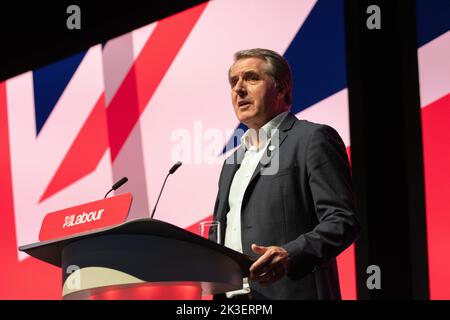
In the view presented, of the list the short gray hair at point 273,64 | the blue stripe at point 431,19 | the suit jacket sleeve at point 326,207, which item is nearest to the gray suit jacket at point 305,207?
the suit jacket sleeve at point 326,207

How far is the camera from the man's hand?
6.43 ft

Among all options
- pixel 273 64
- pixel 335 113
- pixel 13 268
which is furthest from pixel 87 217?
pixel 13 268

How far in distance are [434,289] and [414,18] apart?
47.9 inches

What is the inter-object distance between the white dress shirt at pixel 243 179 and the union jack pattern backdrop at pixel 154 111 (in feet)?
2.23

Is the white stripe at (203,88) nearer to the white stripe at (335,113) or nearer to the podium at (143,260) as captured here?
the white stripe at (335,113)

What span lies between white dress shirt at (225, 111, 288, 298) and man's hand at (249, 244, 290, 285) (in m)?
0.31

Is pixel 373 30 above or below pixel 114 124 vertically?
above

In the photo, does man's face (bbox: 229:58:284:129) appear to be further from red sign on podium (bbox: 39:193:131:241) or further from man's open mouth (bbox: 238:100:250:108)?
red sign on podium (bbox: 39:193:131:241)

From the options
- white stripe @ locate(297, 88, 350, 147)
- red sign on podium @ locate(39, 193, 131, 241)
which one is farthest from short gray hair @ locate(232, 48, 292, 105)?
red sign on podium @ locate(39, 193, 131, 241)

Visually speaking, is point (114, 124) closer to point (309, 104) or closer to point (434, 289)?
point (309, 104)

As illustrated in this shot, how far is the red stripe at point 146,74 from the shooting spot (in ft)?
12.0

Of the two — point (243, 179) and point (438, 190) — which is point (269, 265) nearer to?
point (243, 179)

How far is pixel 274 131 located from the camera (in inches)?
103

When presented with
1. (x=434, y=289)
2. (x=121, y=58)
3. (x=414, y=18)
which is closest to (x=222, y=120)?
(x=121, y=58)
